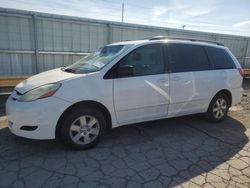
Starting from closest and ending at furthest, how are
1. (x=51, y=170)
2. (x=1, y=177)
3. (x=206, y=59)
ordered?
1. (x=1, y=177)
2. (x=51, y=170)
3. (x=206, y=59)

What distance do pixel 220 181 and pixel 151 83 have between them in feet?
5.91

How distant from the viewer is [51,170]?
9.20 ft

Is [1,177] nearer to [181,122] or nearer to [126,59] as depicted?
[126,59]

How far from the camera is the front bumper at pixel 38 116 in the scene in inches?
116

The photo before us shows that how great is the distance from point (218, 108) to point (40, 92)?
3741 mm

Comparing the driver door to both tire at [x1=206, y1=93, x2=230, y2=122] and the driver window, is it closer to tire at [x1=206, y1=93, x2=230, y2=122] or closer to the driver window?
the driver window

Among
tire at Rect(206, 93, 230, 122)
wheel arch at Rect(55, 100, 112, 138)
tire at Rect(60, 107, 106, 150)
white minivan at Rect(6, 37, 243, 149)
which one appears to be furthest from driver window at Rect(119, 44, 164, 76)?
tire at Rect(206, 93, 230, 122)

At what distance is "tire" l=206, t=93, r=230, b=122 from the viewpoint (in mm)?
4617

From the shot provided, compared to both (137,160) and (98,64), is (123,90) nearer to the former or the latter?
(98,64)

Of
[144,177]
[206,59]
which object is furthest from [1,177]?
[206,59]

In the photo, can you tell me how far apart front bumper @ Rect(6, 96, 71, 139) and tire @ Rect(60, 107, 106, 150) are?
0.17 m

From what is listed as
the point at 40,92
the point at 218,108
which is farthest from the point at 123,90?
the point at 218,108

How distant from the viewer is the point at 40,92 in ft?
10.00

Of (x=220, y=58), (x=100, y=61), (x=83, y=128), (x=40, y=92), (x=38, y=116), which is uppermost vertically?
(x=220, y=58)
